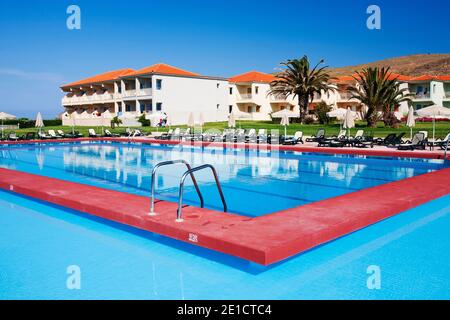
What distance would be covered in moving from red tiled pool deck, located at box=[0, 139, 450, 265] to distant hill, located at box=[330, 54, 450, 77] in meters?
112

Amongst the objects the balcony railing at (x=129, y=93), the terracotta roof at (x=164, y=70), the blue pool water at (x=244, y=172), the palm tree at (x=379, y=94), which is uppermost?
the terracotta roof at (x=164, y=70)

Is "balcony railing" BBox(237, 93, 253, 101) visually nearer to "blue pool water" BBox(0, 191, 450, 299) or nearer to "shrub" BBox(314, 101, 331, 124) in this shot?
"shrub" BBox(314, 101, 331, 124)

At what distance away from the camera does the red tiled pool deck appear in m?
5.74

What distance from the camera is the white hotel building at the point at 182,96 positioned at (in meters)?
46.5

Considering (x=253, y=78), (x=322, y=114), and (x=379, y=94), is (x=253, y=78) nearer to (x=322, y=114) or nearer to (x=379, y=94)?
(x=322, y=114)

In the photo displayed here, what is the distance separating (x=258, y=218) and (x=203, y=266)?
1442 mm

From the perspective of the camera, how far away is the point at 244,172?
15273 mm

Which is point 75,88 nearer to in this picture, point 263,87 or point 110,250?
point 263,87

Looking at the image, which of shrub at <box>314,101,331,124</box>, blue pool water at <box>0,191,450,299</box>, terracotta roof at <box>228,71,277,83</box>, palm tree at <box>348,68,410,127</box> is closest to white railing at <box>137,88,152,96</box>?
terracotta roof at <box>228,71,277,83</box>

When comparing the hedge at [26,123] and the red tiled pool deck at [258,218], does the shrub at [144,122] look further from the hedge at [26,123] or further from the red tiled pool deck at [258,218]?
the red tiled pool deck at [258,218]

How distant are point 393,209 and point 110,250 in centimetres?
512

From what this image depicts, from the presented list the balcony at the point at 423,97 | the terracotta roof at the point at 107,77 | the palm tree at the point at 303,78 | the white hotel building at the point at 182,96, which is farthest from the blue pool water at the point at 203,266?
the balcony at the point at 423,97

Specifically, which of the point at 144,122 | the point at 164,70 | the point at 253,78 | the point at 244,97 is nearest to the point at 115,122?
the point at 144,122

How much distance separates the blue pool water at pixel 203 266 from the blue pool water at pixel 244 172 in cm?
287
